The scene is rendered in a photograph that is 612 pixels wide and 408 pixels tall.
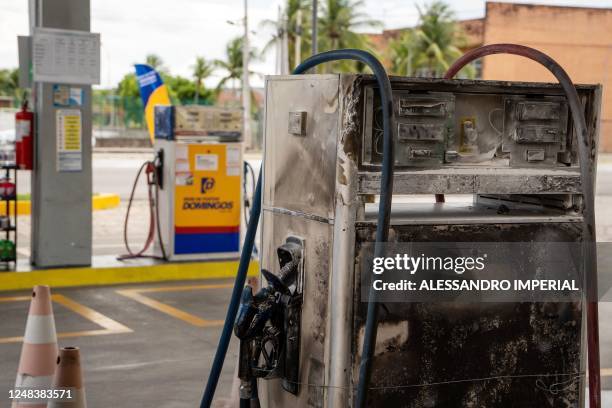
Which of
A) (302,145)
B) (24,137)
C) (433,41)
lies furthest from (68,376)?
(433,41)

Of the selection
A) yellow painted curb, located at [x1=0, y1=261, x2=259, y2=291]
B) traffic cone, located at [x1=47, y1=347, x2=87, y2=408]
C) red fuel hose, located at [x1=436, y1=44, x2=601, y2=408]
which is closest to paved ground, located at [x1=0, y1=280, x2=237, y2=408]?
yellow painted curb, located at [x1=0, y1=261, x2=259, y2=291]

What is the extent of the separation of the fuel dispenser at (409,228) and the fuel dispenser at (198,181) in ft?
20.7

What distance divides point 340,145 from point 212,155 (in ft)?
23.1

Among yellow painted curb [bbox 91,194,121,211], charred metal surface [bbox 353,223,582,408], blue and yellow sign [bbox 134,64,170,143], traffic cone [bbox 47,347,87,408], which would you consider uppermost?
blue and yellow sign [bbox 134,64,170,143]

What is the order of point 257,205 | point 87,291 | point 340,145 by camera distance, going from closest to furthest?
point 340,145
point 257,205
point 87,291

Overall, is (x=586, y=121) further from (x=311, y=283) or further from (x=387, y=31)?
(x=387, y=31)

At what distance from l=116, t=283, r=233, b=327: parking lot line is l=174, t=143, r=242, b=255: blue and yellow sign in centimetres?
82

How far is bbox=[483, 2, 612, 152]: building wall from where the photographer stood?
25609 mm

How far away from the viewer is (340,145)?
373cm

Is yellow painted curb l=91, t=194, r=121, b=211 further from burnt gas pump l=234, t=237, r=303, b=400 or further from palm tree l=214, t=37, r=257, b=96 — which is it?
palm tree l=214, t=37, r=257, b=96

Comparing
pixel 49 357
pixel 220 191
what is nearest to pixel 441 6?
Answer: pixel 220 191

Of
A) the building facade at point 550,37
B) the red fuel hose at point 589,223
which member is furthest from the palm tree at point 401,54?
the red fuel hose at point 589,223

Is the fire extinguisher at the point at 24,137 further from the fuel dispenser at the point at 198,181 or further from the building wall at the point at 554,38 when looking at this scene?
the building wall at the point at 554,38

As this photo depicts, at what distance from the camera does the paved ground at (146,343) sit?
238 inches
